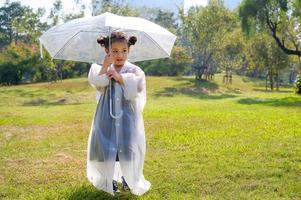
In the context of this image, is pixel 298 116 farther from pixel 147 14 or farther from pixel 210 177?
pixel 147 14

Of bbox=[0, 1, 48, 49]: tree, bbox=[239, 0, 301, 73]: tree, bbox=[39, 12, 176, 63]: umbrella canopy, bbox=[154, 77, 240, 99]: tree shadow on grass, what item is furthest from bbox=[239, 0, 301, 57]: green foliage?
bbox=[39, 12, 176, 63]: umbrella canopy

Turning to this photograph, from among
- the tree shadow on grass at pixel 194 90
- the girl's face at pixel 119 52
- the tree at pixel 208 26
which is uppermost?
the tree at pixel 208 26

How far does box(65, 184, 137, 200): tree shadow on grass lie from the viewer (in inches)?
184

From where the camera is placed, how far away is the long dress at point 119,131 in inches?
176

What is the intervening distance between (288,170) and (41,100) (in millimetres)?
15638

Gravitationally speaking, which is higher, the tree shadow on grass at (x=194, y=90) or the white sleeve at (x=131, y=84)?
the white sleeve at (x=131, y=84)

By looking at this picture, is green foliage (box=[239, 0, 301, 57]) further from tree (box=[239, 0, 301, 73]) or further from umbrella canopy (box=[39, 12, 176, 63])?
umbrella canopy (box=[39, 12, 176, 63])

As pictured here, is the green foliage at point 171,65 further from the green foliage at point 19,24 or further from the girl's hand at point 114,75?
the girl's hand at point 114,75

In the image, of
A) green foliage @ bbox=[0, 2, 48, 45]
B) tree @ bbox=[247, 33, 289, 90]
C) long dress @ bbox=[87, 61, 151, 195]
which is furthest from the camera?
green foliage @ bbox=[0, 2, 48, 45]

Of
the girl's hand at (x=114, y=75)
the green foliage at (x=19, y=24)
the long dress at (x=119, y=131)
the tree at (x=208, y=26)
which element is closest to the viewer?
the girl's hand at (x=114, y=75)

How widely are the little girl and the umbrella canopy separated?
0.56 ft

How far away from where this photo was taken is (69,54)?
5.03 meters

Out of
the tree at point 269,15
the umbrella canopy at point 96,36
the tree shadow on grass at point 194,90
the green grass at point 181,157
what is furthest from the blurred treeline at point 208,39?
the umbrella canopy at point 96,36

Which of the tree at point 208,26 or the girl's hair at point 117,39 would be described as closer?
the girl's hair at point 117,39
